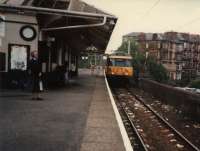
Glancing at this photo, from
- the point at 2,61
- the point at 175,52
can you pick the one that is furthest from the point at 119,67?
the point at 175,52

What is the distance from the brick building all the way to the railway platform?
4708 inches

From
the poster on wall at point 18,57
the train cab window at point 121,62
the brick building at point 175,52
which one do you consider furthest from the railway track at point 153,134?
the brick building at point 175,52

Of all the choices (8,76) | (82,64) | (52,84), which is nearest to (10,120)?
(8,76)

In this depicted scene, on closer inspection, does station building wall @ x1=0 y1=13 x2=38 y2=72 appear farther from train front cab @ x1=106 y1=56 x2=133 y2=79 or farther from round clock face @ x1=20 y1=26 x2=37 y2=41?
train front cab @ x1=106 y1=56 x2=133 y2=79

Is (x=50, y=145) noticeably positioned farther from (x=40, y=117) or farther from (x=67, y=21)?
(x=67, y=21)

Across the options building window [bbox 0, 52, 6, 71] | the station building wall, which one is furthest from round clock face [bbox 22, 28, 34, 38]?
building window [bbox 0, 52, 6, 71]

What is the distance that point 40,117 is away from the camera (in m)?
13.2

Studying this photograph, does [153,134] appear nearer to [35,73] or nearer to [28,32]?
[35,73]

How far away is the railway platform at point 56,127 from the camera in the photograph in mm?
9297

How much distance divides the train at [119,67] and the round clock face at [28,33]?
2141 cm

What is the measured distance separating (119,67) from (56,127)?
3215 cm

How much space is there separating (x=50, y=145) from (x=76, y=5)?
15.8 metres

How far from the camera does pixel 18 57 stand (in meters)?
22.0

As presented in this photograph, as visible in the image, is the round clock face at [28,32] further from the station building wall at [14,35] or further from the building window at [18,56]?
the building window at [18,56]
